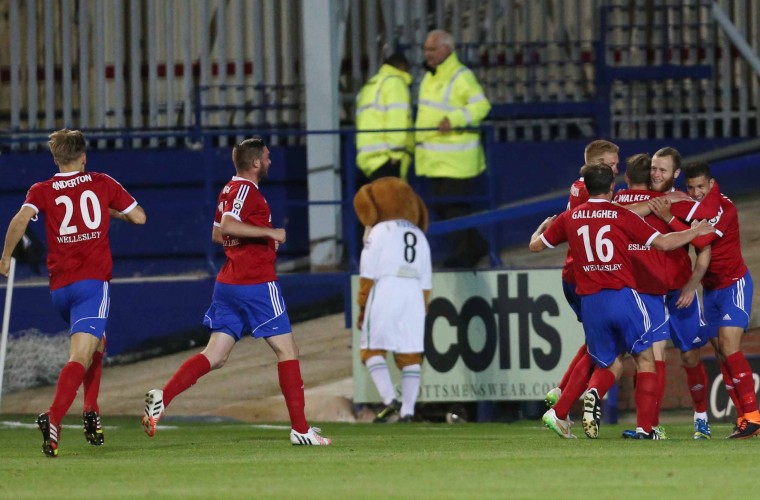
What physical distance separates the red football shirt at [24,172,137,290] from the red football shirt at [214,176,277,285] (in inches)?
27.9

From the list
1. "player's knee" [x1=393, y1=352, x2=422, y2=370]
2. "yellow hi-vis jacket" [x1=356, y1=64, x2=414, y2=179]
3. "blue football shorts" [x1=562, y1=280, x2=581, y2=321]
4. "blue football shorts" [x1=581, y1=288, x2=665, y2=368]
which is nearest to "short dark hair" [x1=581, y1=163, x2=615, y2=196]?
"blue football shorts" [x1=581, y1=288, x2=665, y2=368]

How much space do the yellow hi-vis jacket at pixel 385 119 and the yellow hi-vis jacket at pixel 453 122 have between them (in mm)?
253

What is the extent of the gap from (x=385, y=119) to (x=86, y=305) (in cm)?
577

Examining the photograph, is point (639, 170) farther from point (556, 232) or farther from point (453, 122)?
point (453, 122)

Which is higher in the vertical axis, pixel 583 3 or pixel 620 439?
pixel 583 3

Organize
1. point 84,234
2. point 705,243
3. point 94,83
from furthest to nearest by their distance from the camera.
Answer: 1. point 94,83
2. point 705,243
3. point 84,234

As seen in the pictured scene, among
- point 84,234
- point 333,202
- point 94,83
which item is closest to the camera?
point 84,234

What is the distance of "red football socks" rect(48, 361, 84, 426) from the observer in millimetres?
9266

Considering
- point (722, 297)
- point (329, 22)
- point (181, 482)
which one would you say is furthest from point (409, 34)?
point (181, 482)

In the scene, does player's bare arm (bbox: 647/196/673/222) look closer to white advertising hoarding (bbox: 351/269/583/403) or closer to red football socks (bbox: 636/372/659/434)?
red football socks (bbox: 636/372/659/434)

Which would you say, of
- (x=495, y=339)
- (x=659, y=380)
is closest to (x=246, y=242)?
(x=659, y=380)

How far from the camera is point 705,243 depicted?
34.4 feet

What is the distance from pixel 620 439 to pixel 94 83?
8.55m

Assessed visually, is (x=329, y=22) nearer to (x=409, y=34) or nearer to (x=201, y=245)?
(x=409, y=34)
